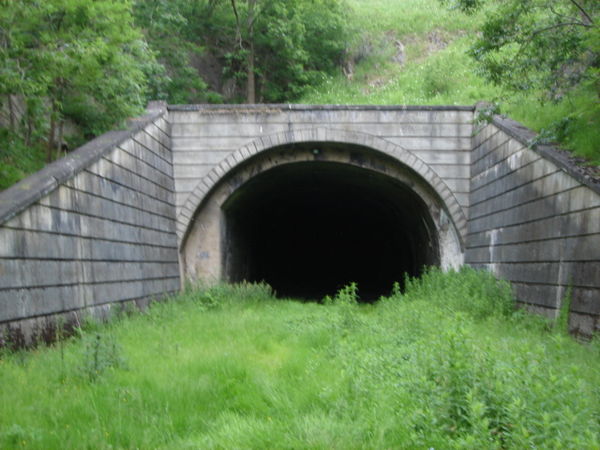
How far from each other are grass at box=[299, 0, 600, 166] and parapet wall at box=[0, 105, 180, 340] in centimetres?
655

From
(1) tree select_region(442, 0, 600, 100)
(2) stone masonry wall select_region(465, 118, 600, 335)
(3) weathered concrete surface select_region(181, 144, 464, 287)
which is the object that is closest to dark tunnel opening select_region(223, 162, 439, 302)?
(3) weathered concrete surface select_region(181, 144, 464, 287)

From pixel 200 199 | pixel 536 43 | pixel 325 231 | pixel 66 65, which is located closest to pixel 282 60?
pixel 200 199

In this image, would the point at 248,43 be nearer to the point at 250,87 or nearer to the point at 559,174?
the point at 250,87

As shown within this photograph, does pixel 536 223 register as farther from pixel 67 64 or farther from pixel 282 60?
pixel 282 60

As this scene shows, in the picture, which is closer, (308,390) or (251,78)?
(308,390)

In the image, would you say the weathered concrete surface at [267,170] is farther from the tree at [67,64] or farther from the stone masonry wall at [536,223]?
the tree at [67,64]

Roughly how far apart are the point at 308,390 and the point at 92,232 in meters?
4.39

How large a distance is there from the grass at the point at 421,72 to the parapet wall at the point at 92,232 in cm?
655

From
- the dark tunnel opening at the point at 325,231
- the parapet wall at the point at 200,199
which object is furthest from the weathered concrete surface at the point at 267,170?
the parapet wall at the point at 200,199

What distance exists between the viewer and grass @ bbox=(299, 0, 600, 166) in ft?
33.3

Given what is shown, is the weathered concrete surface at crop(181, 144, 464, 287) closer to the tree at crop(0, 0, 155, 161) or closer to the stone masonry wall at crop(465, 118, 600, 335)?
the stone masonry wall at crop(465, 118, 600, 335)

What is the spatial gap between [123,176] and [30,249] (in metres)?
2.96

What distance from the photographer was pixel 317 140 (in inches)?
446

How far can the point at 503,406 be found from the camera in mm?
2932
